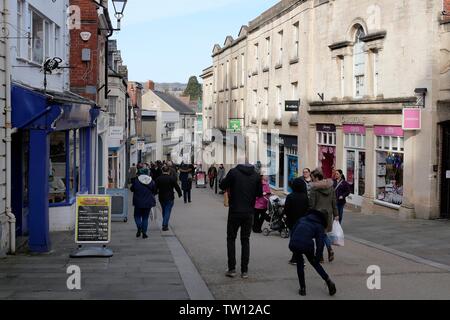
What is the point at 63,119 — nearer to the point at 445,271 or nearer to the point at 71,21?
the point at 445,271

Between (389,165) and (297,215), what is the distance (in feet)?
37.0

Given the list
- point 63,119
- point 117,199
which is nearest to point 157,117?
point 117,199

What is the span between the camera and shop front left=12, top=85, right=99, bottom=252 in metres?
11.3

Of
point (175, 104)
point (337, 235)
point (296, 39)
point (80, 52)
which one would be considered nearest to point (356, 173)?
point (296, 39)

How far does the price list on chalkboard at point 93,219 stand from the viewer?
1148 cm

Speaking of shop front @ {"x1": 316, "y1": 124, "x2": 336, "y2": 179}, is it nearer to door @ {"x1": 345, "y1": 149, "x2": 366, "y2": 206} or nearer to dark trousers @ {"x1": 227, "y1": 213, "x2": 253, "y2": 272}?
door @ {"x1": 345, "y1": 149, "x2": 366, "y2": 206}

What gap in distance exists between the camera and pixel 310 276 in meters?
9.83

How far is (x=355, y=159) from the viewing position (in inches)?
925

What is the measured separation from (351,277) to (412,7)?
40.1ft

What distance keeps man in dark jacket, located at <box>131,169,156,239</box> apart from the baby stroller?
2941 mm

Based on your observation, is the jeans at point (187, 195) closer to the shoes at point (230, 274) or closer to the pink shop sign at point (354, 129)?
the pink shop sign at point (354, 129)

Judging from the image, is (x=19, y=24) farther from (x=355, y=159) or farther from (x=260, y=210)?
(x=355, y=159)

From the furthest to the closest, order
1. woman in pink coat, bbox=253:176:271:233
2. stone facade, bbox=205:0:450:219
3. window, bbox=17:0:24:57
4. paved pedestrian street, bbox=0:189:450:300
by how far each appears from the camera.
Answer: stone facade, bbox=205:0:450:219
woman in pink coat, bbox=253:176:271:233
window, bbox=17:0:24:57
paved pedestrian street, bbox=0:189:450:300

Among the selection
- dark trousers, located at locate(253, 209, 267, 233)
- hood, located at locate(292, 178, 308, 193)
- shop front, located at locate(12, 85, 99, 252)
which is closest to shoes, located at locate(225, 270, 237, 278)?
hood, located at locate(292, 178, 308, 193)
